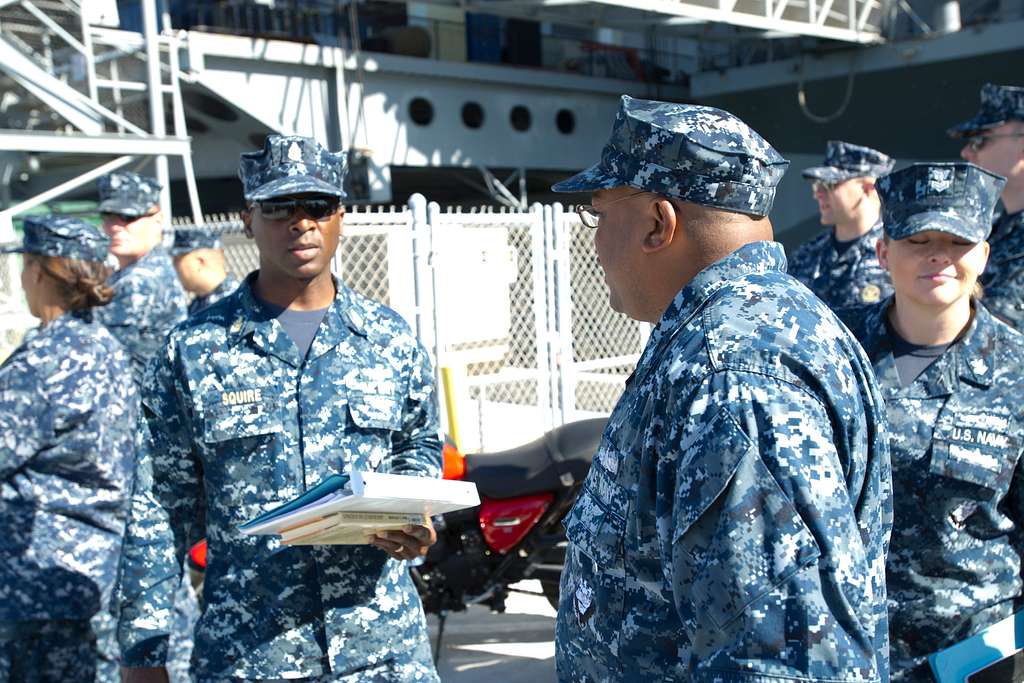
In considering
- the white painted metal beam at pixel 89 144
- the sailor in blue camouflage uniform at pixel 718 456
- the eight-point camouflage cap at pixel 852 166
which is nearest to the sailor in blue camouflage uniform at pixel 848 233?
the eight-point camouflage cap at pixel 852 166

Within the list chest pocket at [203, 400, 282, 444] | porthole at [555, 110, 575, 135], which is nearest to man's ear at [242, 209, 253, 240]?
chest pocket at [203, 400, 282, 444]

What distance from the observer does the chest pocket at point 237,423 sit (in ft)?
A: 7.97

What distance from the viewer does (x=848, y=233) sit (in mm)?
5320

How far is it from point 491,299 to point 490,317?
119 millimetres

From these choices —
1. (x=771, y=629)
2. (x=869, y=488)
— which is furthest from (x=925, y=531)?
(x=771, y=629)

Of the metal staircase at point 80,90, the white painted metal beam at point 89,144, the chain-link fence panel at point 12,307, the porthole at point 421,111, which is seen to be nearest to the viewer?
the chain-link fence panel at point 12,307

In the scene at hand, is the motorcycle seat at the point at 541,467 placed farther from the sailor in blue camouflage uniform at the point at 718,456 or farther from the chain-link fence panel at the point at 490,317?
the sailor in blue camouflage uniform at the point at 718,456

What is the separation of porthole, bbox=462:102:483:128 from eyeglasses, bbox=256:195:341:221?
49.5 feet

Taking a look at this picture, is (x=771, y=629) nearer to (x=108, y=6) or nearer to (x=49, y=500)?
(x=49, y=500)

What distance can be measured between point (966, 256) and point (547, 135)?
15902 millimetres

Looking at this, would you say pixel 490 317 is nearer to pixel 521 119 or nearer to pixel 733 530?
pixel 733 530

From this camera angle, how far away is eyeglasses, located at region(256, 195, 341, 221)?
2.57m

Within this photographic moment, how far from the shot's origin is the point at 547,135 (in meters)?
18.2

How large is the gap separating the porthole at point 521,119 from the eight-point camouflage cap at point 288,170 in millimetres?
15667
